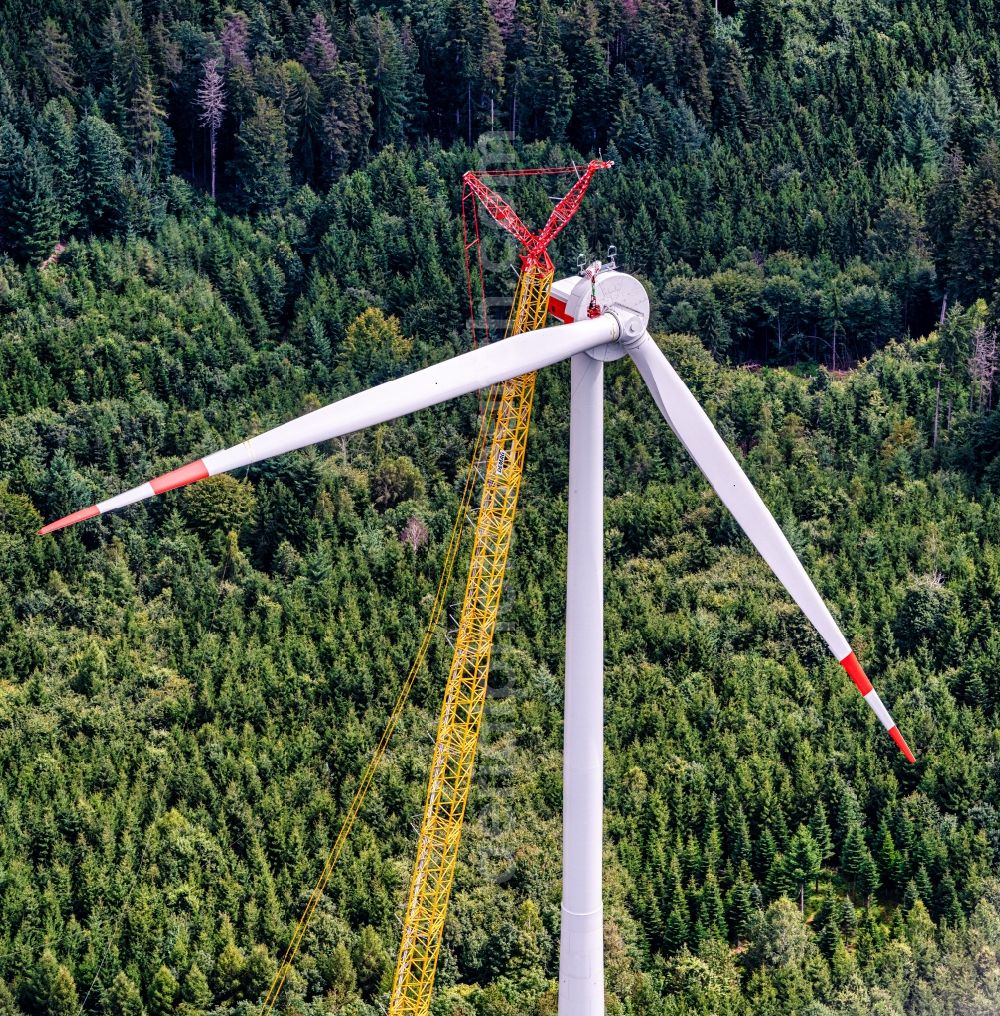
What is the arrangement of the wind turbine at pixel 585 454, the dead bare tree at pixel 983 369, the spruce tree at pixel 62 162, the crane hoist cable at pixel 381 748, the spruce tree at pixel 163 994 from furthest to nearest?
1. the spruce tree at pixel 62 162
2. the dead bare tree at pixel 983 369
3. the crane hoist cable at pixel 381 748
4. the spruce tree at pixel 163 994
5. the wind turbine at pixel 585 454

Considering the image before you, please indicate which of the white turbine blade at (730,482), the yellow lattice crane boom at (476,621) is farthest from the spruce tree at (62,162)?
the white turbine blade at (730,482)

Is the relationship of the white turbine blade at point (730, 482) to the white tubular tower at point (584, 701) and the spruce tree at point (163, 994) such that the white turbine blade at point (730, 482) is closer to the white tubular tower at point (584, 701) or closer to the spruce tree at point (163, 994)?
the white tubular tower at point (584, 701)

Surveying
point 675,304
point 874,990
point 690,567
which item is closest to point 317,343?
point 675,304

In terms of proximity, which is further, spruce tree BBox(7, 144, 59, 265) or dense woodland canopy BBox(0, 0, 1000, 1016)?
spruce tree BBox(7, 144, 59, 265)

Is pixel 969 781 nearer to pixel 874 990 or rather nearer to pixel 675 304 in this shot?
pixel 874 990

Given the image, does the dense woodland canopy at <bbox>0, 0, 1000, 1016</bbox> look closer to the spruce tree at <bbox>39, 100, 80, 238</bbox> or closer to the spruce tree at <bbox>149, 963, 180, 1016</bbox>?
the spruce tree at <bbox>149, 963, 180, 1016</bbox>

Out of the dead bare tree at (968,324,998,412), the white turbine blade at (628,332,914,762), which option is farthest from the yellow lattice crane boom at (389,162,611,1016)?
the dead bare tree at (968,324,998,412)
